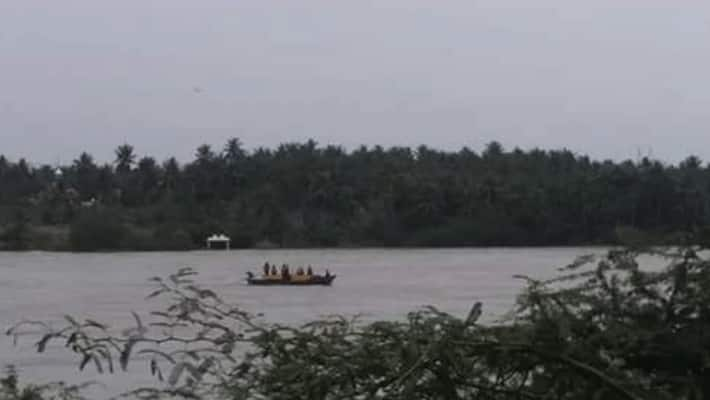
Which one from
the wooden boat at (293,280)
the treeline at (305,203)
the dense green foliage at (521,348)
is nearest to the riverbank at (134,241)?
the treeline at (305,203)

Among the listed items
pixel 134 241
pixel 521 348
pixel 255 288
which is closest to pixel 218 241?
pixel 134 241

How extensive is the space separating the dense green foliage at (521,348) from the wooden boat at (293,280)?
55.2 metres

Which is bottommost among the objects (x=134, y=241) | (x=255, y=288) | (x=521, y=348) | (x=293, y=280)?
(x=255, y=288)

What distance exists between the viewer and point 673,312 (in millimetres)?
2727

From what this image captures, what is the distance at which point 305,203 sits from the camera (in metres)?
92.8

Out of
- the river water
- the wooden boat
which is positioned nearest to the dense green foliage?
the river water

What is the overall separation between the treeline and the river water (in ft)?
4.06

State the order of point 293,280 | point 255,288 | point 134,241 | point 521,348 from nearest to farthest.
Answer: point 521,348
point 255,288
point 293,280
point 134,241

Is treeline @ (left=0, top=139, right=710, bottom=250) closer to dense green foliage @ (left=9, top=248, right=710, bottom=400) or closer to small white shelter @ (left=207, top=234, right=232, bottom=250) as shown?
small white shelter @ (left=207, top=234, right=232, bottom=250)

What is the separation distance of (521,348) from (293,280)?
56.3 m

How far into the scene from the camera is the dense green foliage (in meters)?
2.59

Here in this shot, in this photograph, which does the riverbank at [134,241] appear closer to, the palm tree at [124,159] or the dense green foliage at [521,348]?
the palm tree at [124,159]

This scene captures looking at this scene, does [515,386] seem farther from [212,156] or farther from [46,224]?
[212,156]

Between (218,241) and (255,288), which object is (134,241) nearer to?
(218,241)
